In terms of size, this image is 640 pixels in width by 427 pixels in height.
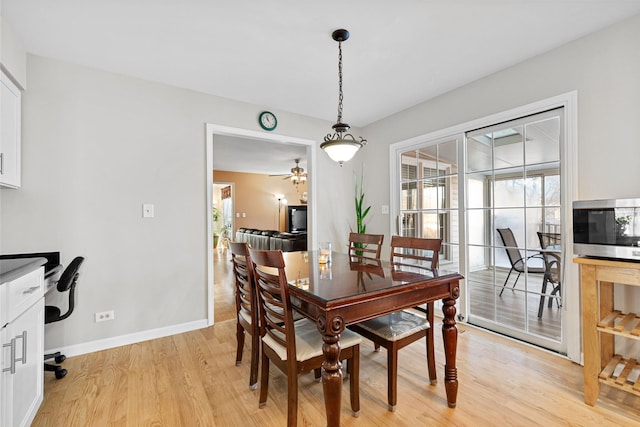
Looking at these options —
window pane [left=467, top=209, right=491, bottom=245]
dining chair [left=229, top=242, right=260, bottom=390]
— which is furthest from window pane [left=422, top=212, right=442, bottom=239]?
dining chair [left=229, top=242, right=260, bottom=390]

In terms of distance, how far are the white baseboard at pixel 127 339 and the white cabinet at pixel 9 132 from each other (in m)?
1.39

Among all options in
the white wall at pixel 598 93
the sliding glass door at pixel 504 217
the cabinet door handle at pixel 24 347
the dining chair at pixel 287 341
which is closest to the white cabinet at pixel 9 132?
the cabinet door handle at pixel 24 347

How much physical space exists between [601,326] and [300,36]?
108 inches

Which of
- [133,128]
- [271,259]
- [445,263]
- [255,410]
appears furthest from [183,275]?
[445,263]

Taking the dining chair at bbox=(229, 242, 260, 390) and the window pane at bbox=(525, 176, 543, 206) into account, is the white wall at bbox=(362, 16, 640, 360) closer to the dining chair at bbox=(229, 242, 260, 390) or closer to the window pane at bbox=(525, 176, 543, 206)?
the window pane at bbox=(525, 176, 543, 206)

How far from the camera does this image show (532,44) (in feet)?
7.37

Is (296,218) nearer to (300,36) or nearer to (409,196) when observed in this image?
(409,196)

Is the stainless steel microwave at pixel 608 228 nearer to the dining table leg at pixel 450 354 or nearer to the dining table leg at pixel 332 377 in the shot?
the dining table leg at pixel 450 354

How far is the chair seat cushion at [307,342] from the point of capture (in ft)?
4.89

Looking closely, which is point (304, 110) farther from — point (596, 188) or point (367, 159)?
point (596, 188)

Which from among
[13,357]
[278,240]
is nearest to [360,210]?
[278,240]

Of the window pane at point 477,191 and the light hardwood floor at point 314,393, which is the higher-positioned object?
the window pane at point 477,191

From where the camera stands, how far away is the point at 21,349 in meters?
1.37

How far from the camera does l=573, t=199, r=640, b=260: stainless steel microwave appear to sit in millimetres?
1619
